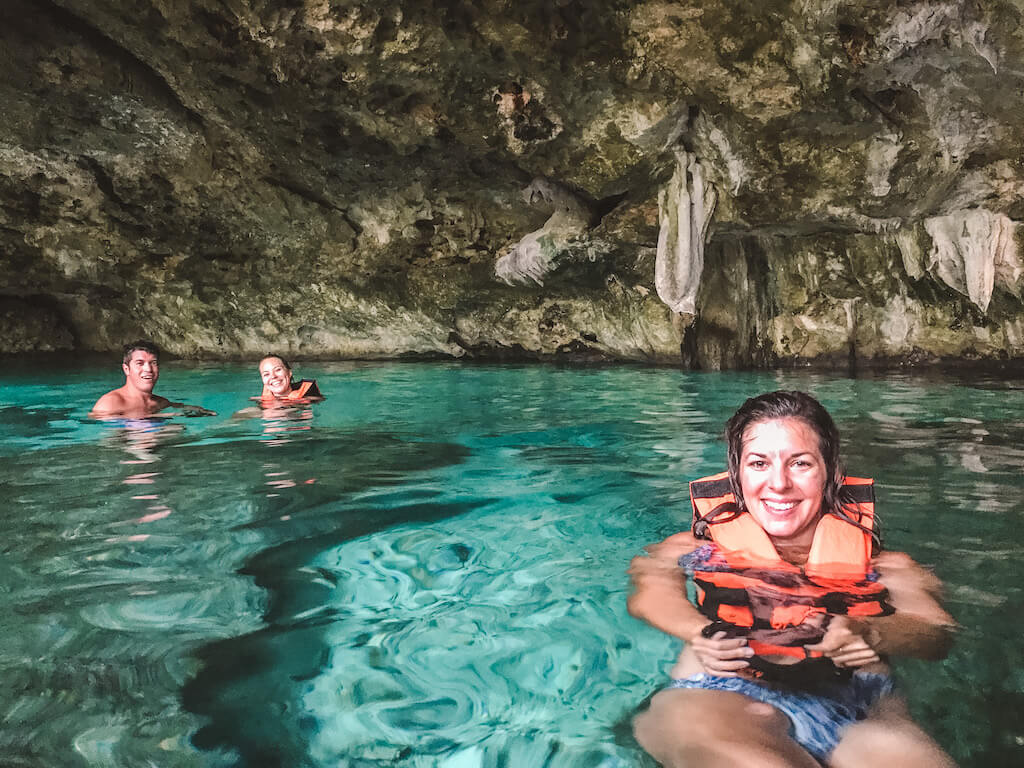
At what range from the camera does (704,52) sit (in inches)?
315

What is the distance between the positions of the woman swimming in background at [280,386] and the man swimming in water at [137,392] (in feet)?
2.39

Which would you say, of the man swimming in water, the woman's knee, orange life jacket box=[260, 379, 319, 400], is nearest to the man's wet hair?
the man swimming in water

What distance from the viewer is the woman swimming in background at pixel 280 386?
8.19m

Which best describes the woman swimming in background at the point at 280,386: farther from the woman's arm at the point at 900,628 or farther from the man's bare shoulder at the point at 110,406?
the woman's arm at the point at 900,628

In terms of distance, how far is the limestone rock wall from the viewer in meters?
7.94

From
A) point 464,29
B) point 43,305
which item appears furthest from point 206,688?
point 43,305

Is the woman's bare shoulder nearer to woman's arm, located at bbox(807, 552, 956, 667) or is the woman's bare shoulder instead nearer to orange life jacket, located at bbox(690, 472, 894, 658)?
orange life jacket, located at bbox(690, 472, 894, 658)

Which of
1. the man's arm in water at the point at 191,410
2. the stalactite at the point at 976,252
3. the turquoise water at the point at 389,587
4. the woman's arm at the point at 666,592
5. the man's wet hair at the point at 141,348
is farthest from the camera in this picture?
the stalactite at the point at 976,252

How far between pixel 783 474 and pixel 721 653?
769mm

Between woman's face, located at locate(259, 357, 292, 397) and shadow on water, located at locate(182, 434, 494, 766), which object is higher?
woman's face, located at locate(259, 357, 292, 397)

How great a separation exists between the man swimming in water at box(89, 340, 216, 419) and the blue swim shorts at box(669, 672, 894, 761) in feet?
22.7

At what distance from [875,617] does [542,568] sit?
130 cm

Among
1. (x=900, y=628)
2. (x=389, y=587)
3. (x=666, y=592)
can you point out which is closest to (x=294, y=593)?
(x=389, y=587)

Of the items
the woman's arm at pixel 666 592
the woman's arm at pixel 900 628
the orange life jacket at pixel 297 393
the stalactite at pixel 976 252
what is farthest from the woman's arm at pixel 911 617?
the stalactite at pixel 976 252
